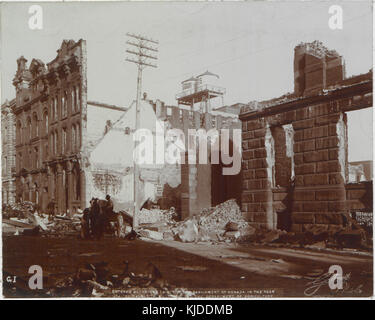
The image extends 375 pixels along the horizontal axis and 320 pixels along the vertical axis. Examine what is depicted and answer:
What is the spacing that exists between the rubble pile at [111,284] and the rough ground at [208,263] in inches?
4.7

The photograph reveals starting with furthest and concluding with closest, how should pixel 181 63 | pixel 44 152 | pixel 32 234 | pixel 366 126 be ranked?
pixel 44 152
pixel 32 234
pixel 181 63
pixel 366 126

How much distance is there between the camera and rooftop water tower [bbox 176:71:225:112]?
9.97 meters

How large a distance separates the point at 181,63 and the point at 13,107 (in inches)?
186

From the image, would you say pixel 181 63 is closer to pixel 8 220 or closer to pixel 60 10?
pixel 60 10

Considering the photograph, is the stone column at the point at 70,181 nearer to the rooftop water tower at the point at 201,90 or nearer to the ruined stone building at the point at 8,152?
the ruined stone building at the point at 8,152

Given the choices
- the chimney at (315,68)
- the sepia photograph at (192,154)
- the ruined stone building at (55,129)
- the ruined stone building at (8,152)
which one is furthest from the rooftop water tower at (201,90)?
the ruined stone building at (8,152)

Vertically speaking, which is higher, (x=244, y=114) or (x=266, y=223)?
(x=244, y=114)

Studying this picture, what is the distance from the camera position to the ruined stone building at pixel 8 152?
10.3m

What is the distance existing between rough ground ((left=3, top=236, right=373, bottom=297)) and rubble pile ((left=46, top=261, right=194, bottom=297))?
0.12 meters

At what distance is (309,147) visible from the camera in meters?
9.78

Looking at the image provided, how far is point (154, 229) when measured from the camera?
10484mm

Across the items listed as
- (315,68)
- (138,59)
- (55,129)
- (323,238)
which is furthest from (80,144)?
(323,238)

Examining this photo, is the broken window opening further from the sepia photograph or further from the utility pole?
the utility pole

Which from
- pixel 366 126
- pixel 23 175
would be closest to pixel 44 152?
pixel 23 175
